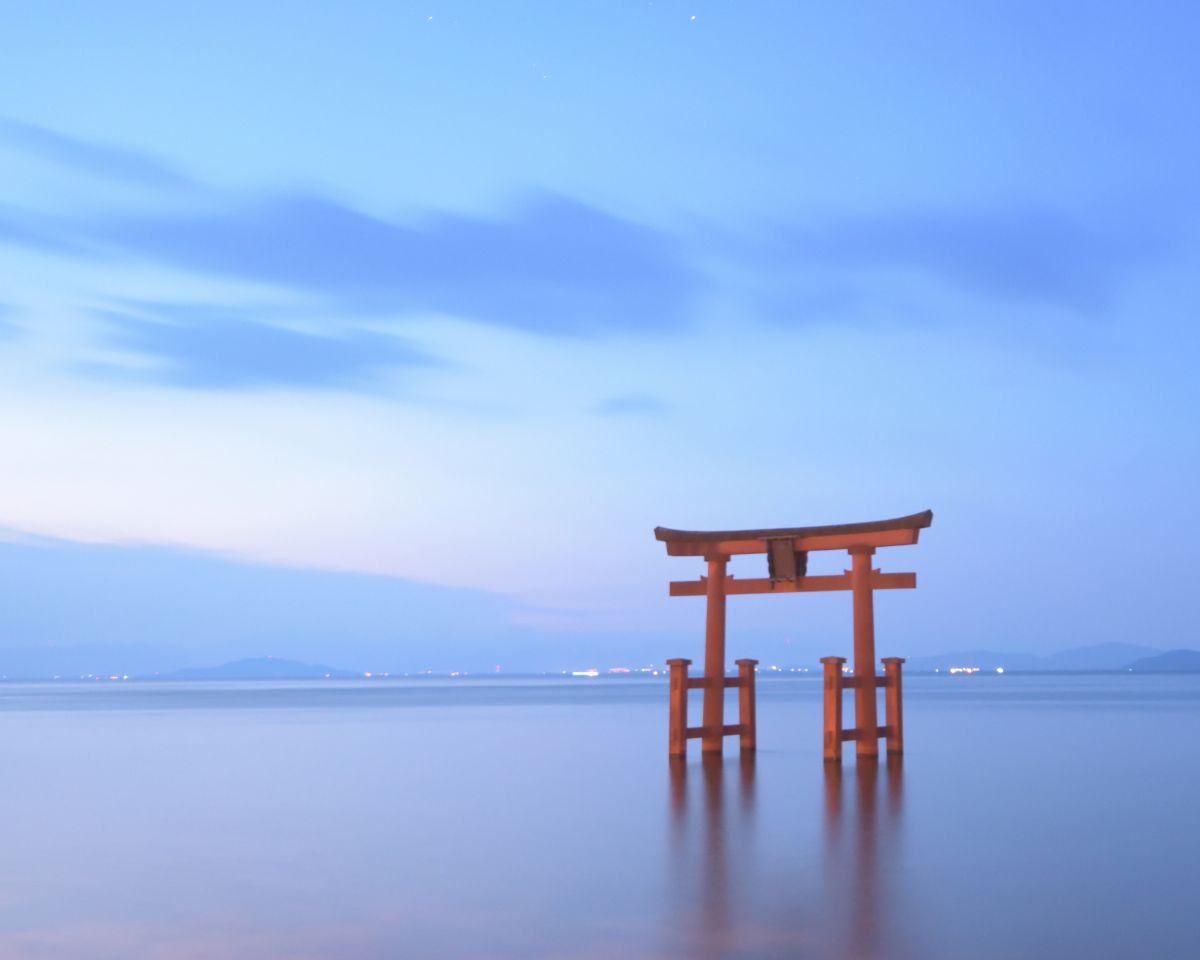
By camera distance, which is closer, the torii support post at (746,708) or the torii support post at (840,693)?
the torii support post at (840,693)

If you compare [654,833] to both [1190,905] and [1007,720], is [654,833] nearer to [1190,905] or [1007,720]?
[1190,905]

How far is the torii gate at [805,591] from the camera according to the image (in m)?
18.2

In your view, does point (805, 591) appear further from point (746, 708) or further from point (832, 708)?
point (746, 708)

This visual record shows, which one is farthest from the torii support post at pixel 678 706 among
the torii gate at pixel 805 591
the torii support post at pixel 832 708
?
the torii support post at pixel 832 708

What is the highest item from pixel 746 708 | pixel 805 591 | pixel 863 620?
pixel 805 591

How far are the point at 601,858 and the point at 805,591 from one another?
7.92 m

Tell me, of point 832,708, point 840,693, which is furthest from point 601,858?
point 832,708

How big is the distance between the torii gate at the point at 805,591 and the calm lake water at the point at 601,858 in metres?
0.72

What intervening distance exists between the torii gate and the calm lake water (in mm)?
721

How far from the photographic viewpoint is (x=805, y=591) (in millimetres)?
18875

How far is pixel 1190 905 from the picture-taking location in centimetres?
939

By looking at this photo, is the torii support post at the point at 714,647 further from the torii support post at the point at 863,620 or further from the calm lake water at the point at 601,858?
the torii support post at the point at 863,620

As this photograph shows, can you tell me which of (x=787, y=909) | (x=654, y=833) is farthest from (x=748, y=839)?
(x=787, y=909)

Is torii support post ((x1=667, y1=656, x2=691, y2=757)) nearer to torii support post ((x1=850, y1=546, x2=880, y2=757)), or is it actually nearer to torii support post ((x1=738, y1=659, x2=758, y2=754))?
torii support post ((x1=738, y1=659, x2=758, y2=754))
